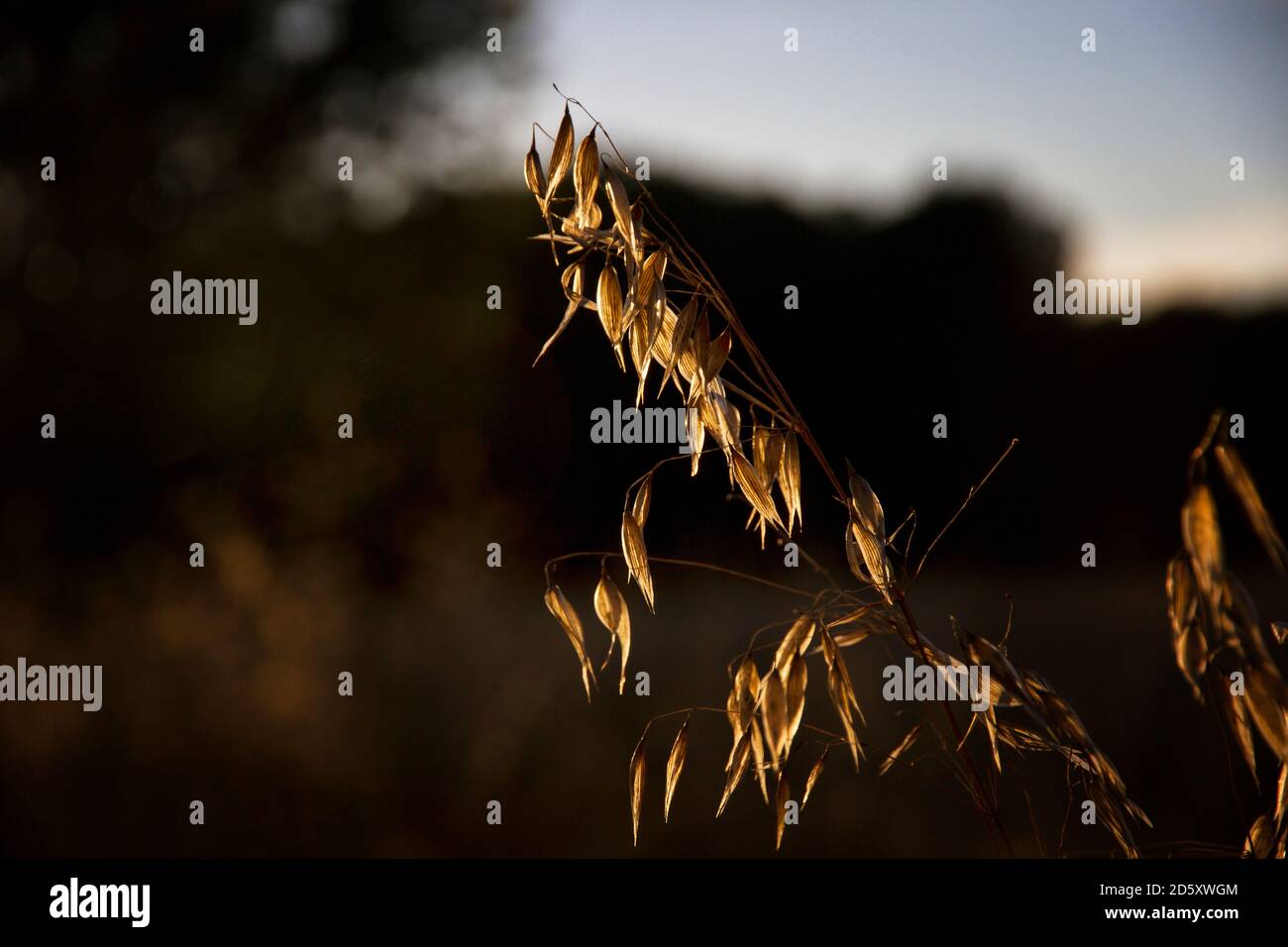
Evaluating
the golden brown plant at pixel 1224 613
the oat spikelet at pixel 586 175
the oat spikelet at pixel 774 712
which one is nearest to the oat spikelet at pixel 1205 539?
the golden brown plant at pixel 1224 613

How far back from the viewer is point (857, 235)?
2.95m

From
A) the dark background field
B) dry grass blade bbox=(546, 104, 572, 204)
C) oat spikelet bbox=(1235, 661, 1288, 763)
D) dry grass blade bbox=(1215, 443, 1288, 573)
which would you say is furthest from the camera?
the dark background field

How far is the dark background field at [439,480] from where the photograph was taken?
194 centimetres

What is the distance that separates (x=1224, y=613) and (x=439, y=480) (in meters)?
2.20

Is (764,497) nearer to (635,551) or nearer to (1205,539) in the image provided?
(635,551)

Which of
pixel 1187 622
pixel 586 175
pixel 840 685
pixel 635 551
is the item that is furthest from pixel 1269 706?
pixel 586 175

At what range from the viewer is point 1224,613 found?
1.31 ft

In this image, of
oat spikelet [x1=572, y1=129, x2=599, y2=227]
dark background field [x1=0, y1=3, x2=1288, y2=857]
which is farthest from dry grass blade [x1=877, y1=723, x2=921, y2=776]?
dark background field [x1=0, y1=3, x2=1288, y2=857]

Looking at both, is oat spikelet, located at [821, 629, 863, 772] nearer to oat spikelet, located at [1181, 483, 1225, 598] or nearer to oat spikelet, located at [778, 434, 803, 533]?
oat spikelet, located at [778, 434, 803, 533]

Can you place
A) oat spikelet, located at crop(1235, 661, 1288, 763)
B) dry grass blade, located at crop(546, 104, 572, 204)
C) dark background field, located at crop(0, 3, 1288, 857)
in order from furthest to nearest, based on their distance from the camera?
dark background field, located at crop(0, 3, 1288, 857)
dry grass blade, located at crop(546, 104, 572, 204)
oat spikelet, located at crop(1235, 661, 1288, 763)

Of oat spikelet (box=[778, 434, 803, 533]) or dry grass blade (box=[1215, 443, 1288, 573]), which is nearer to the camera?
dry grass blade (box=[1215, 443, 1288, 573])

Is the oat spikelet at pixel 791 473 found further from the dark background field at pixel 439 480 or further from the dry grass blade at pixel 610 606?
the dark background field at pixel 439 480

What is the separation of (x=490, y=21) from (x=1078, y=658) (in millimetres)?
2771

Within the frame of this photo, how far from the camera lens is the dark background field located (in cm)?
194
